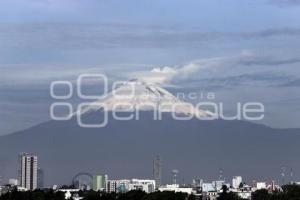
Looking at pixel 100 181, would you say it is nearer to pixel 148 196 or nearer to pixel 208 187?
pixel 208 187

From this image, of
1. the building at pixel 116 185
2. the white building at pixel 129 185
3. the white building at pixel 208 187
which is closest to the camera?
the white building at pixel 129 185

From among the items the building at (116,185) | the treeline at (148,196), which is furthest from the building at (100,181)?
the treeline at (148,196)

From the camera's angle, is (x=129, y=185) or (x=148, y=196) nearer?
(x=148, y=196)

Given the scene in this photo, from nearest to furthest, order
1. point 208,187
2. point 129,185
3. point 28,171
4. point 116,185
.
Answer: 1. point 129,185
2. point 116,185
3. point 208,187
4. point 28,171

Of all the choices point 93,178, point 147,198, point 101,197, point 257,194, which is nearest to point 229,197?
point 147,198

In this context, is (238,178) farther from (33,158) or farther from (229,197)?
(229,197)

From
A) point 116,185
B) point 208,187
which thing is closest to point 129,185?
point 116,185

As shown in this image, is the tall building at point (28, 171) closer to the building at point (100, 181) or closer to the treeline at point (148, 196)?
the building at point (100, 181)

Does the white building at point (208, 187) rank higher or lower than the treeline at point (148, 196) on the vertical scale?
higher
